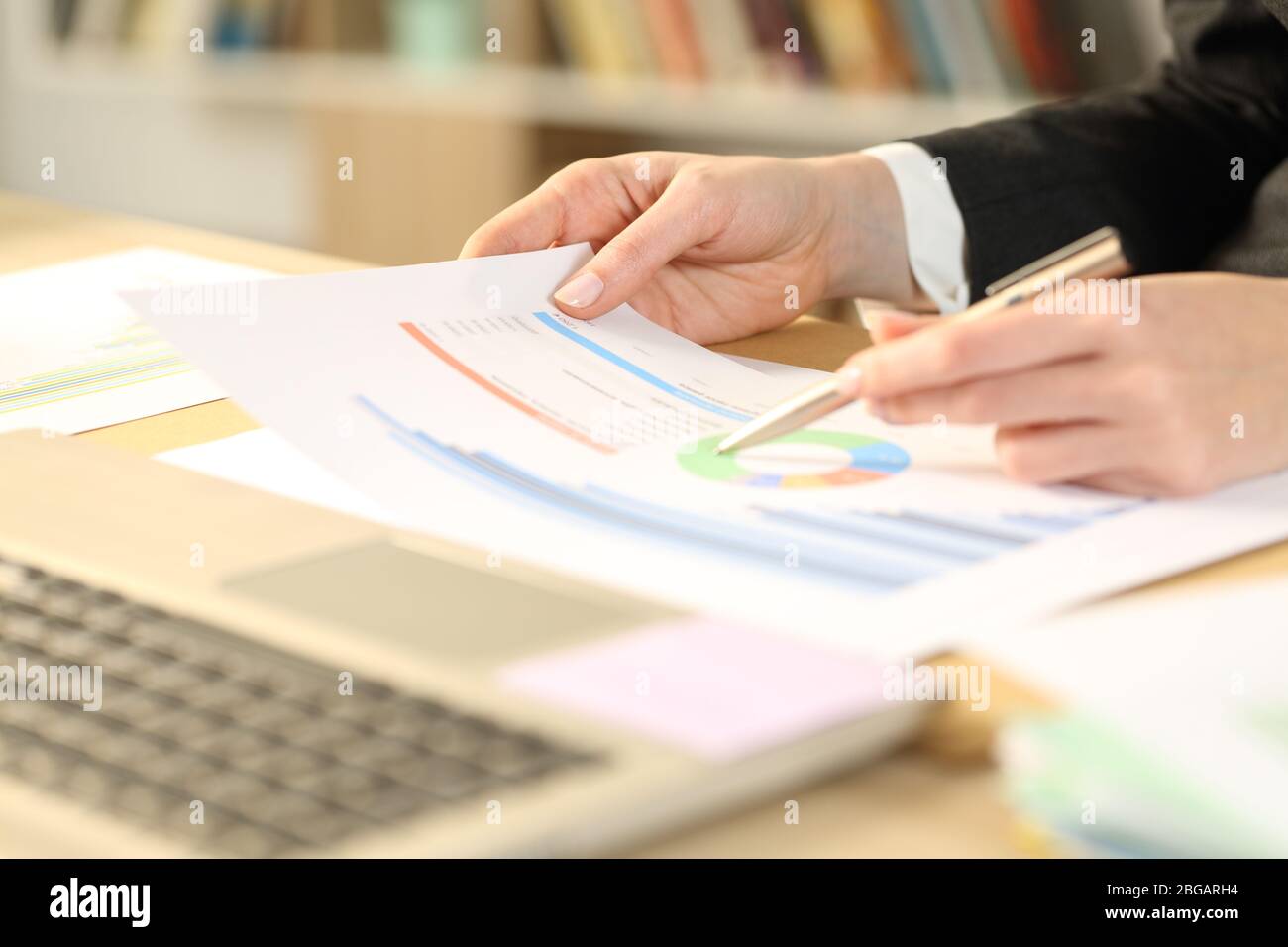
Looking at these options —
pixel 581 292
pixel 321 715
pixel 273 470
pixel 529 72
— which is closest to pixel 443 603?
pixel 321 715

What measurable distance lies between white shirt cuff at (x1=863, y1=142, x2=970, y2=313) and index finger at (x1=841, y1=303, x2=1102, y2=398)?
1.21ft

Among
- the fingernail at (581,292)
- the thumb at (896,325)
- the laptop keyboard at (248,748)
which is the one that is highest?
the fingernail at (581,292)

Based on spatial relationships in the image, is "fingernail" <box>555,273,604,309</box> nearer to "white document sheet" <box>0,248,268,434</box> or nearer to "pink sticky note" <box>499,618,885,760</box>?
"white document sheet" <box>0,248,268,434</box>

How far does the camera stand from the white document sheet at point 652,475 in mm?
571

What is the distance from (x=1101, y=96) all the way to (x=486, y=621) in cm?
79

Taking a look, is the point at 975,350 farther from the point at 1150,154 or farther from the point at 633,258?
the point at 1150,154

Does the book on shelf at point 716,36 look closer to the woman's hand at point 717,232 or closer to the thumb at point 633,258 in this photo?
the woman's hand at point 717,232

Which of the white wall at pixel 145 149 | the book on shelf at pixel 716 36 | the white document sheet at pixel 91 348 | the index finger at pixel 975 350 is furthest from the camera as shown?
the white wall at pixel 145 149

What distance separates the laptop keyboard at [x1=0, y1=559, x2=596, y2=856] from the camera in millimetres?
401

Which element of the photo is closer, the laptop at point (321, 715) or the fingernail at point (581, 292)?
the laptop at point (321, 715)

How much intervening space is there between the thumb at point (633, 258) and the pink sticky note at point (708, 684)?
399mm

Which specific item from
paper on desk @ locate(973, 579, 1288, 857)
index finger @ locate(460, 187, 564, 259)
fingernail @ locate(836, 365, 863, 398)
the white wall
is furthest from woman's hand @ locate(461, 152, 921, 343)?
the white wall

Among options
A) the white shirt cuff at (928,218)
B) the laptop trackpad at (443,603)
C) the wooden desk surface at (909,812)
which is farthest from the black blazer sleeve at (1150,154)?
the laptop trackpad at (443,603)

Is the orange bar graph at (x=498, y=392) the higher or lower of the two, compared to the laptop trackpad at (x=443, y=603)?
higher
